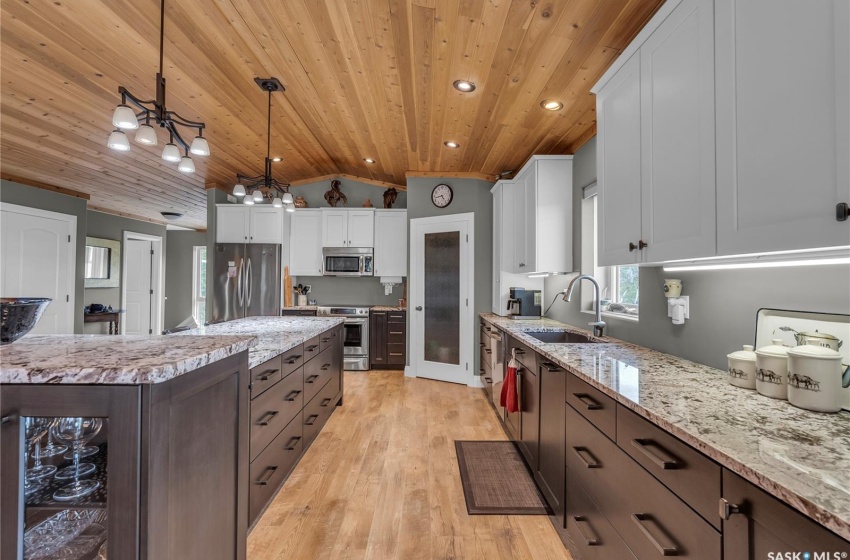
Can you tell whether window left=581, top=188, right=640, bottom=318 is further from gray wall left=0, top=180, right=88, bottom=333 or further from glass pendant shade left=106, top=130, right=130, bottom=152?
gray wall left=0, top=180, right=88, bottom=333

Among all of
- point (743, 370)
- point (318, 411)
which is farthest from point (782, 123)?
point (318, 411)

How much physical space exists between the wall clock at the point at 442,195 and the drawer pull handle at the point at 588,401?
12.0 feet

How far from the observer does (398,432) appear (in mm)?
3219

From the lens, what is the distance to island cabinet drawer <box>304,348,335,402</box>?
2.67 m

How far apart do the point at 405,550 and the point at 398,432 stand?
143 centimetres

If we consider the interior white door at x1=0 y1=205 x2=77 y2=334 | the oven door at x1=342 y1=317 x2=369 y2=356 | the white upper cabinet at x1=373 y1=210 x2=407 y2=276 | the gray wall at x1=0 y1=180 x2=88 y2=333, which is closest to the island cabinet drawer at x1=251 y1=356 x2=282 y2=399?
the oven door at x1=342 y1=317 x2=369 y2=356

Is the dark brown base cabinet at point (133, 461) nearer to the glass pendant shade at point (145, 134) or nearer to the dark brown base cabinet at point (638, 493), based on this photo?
the dark brown base cabinet at point (638, 493)

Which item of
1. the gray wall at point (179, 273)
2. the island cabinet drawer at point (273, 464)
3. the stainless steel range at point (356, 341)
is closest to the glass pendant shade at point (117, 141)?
the island cabinet drawer at point (273, 464)

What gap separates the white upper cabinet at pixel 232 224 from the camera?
18.2 feet

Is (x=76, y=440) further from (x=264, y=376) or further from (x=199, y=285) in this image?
(x=199, y=285)

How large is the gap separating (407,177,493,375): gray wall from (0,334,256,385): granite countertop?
3.61 m

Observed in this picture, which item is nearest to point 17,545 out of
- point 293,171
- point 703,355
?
point 703,355

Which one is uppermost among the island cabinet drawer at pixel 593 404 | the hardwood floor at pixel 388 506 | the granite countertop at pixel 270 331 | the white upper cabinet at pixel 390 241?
the white upper cabinet at pixel 390 241

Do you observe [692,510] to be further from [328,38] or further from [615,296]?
[328,38]
